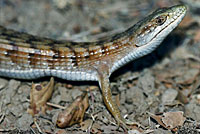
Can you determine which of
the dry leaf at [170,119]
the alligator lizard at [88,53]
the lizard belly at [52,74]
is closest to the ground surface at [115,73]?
the dry leaf at [170,119]

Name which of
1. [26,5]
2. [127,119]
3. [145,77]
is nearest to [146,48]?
[145,77]

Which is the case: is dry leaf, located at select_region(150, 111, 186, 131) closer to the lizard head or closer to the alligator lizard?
the alligator lizard

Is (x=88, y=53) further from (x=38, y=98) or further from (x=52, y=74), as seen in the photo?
(x=38, y=98)

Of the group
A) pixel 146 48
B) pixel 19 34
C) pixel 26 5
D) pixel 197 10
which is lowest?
pixel 146 48

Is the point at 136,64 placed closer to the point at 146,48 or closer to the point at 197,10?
the point at 146,48

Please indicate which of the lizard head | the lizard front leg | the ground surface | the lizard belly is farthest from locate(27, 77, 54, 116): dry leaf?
the lizard head

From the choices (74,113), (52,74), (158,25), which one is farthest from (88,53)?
(158,25)

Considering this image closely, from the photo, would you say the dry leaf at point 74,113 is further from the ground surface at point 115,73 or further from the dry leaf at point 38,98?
the dry leaf at point 38,98
